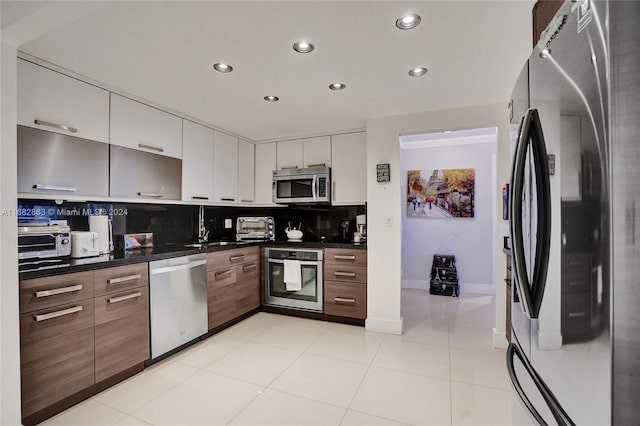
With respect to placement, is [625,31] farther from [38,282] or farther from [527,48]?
[38,282]

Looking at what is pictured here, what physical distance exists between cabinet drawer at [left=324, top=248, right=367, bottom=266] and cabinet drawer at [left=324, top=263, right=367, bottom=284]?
46mm

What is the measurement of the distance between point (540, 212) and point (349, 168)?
9.28ft

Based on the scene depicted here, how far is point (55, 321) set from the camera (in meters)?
1.74

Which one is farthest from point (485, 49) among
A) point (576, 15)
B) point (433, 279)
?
point (433, 279)

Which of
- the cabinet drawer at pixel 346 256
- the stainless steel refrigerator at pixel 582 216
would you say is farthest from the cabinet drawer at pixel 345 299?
the stainless steel refrigerator at pixel 582 216

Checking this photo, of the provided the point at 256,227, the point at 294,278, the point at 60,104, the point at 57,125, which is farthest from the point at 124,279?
the point at 256,227

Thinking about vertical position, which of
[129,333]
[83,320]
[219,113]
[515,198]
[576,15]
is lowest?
[129,333]

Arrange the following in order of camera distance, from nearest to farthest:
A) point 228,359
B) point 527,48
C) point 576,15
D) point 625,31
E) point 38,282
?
1. point 625,31
2. point 576,15
3. point 38,282
4. point 527,48
5. point 228,359

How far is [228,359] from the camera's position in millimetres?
2482

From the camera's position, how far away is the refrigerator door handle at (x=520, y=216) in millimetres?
822

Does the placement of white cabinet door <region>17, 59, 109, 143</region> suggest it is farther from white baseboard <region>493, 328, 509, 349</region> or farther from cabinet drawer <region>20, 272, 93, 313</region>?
white baseboard <region>493, 328, 509, 349</region>

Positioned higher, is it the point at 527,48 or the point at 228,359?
the point at 527,48

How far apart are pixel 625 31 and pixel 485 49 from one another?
1.58 m

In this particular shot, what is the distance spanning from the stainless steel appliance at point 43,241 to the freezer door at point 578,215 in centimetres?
275
